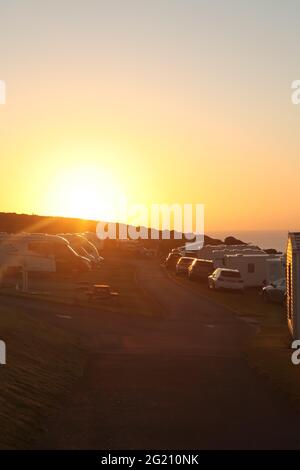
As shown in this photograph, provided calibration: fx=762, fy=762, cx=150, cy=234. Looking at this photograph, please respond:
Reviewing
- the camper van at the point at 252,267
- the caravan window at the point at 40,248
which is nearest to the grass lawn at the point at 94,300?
the caravan window at the point at 40,248

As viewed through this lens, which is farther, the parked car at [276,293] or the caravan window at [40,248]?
the caravan window at [40,248]

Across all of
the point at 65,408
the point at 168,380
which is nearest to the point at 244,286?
the point at 168,380

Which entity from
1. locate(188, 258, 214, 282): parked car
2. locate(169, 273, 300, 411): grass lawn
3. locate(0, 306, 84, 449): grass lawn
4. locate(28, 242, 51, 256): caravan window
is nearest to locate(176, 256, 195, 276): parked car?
locate(188, 258, 214, 282): parked car

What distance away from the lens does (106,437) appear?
32.4 ft

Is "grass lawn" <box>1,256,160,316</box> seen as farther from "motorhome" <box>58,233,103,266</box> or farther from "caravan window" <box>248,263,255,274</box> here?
"caravan window" <box>248,263,255,274</box>

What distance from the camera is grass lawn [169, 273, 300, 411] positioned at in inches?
551

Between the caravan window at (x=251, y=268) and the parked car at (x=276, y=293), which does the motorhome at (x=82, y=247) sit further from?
the parked car at (x=276, y=293)

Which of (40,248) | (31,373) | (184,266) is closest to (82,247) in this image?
(184,266)

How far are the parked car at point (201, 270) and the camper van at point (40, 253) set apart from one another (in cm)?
739

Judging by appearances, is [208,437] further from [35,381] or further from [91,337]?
[91,337]

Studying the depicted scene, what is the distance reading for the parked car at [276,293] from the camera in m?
34.0

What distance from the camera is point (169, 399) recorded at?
40.5 feet

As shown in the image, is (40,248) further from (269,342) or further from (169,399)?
(169,399)

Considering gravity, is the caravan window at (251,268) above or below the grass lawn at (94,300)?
above
